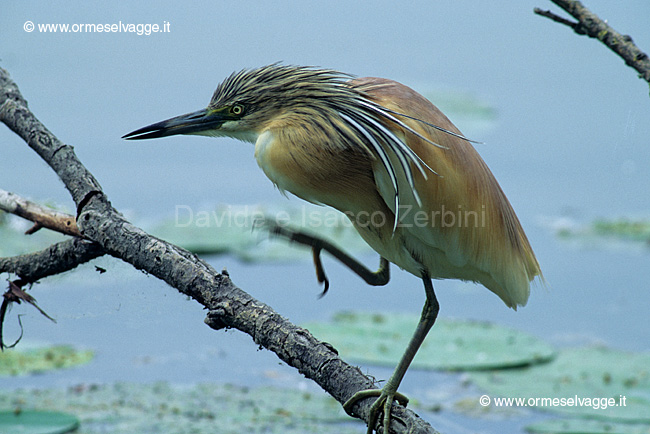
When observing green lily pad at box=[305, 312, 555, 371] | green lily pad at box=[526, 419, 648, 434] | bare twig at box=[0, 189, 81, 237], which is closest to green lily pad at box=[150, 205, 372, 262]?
green lily pad at box=[305, 312, 555, 371]

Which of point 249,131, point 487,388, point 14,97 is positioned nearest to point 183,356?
point 487,388

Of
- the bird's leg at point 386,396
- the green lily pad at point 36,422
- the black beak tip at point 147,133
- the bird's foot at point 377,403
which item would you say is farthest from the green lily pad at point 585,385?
the black beak tip at point 147,133

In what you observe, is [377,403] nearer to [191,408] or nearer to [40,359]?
[191,408]

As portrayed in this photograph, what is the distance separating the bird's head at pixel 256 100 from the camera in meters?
1.13

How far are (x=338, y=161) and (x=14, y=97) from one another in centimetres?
73

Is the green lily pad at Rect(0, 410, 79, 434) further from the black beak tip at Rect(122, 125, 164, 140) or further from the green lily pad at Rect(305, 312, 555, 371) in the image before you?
the black beak tip at Rect(122, 125, 164, 140)

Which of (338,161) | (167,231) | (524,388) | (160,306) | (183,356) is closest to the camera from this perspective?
(338,161)

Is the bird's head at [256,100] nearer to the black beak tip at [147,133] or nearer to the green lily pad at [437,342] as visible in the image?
the black beak tip at [147,133]

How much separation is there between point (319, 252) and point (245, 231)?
1.79 m

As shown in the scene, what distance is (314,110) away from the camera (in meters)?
1.11

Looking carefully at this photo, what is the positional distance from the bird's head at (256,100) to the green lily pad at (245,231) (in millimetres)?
1597

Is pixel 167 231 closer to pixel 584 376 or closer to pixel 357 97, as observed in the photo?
pixel 584 376

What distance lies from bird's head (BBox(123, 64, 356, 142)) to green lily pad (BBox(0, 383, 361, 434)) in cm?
107

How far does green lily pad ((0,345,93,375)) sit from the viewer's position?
7.30 feet
